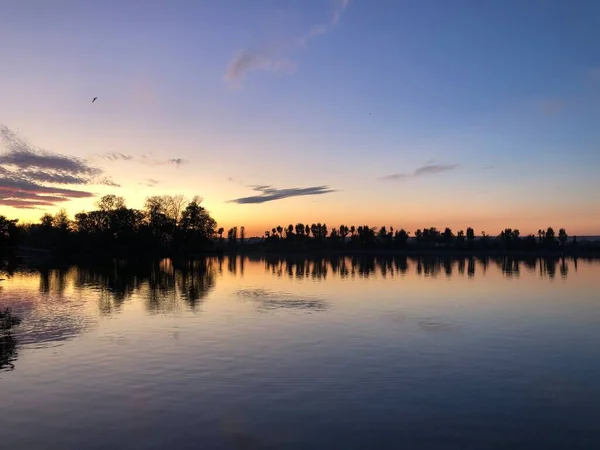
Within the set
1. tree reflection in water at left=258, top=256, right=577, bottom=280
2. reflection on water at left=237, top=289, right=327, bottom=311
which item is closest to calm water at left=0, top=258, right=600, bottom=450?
reflection on water at left=237, top=289, right=327, bottom=311

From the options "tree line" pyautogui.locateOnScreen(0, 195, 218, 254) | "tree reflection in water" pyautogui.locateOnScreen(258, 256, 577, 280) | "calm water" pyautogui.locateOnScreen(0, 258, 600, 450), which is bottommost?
"tree reflection in water" pyautogui.locateOnScreen(258, 256, 577, 280)

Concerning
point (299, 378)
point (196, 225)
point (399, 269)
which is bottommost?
point (399, 269)

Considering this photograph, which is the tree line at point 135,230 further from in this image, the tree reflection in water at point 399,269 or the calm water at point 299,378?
the calm water at point 299,378

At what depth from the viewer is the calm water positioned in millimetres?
13359

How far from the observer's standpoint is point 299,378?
1862 centimetres

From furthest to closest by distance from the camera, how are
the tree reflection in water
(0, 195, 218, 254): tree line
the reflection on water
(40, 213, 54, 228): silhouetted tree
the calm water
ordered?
(40, 213, 54, 228): silhouetted tree → (0, 195, 218, 254): tree line → the tree reflection in water → the reflection on water → the calm water

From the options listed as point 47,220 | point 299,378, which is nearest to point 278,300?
point 299,378

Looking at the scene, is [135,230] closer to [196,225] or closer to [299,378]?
[196,225]

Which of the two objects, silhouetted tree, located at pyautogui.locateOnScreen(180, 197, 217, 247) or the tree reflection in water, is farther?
silhouetted tree, located at pyautogui.locateOnScreen(180, 197, 217, 247)

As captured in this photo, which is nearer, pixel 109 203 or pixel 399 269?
pixel 399 269

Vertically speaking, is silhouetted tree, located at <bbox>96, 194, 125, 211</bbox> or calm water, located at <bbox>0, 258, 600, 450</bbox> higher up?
silhouetted tree, located at <bbox>96, 194, 125, 211</bbox>

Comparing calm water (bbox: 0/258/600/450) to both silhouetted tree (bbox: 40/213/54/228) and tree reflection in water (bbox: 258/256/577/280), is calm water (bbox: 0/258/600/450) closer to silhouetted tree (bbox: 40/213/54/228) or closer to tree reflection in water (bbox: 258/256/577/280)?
tree reflection in water (bbox: 258/256/577/280)

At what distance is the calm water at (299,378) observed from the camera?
43.8 ft

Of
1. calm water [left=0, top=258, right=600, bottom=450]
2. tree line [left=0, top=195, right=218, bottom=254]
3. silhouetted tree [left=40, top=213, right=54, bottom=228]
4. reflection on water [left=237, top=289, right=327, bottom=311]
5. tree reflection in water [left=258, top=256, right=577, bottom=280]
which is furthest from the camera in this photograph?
silhouetted tree [left=40, top=213, right=54, bottom=228]
